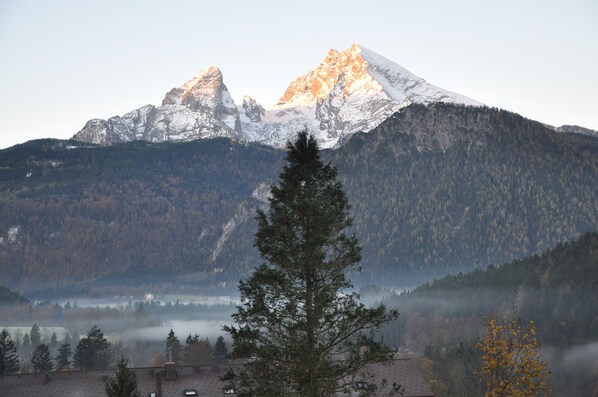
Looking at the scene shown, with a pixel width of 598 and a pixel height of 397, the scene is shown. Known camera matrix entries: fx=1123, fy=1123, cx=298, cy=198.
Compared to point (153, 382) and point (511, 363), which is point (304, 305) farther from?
point (153, 382)

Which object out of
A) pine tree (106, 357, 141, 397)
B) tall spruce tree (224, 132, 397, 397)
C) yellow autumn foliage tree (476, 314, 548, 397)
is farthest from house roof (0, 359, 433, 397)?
tall spruce tree (224, 132, 397, 397)

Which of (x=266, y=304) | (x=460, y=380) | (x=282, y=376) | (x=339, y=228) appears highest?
(x=339, y=228)

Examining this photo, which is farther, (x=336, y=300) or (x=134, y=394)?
(x=134, y=394)

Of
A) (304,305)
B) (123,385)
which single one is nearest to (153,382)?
(123,385)

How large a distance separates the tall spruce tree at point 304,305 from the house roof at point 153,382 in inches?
2313

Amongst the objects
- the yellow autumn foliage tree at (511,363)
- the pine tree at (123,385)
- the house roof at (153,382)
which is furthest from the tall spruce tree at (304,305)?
the house roof at (153,382)

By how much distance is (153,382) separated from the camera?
11462 centimetres

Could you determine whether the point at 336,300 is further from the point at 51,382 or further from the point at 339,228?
the point at 51,382

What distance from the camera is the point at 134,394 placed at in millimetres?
80562

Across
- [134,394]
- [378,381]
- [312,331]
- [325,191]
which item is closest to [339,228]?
[325,191]

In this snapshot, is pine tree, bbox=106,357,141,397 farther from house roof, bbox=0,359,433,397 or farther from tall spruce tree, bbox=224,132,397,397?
house roof, bbox=0,359,433,397

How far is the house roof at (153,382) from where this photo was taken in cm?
11188

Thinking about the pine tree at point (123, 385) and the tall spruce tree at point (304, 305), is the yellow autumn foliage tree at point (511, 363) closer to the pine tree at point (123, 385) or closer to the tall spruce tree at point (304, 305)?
the tall spruce tree at point (304, 305)

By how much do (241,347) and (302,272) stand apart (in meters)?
4.59
